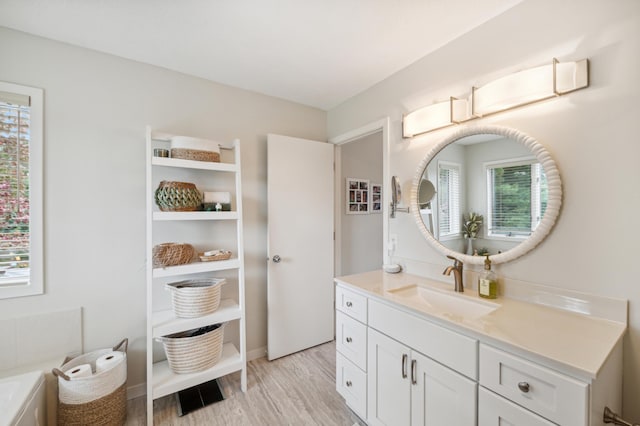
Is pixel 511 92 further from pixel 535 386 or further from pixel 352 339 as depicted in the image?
pixel 352 339

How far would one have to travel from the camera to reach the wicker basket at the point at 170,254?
1775 mm

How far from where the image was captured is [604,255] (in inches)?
44.9

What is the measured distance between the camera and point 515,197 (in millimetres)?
1408

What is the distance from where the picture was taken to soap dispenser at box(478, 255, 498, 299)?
142 centimetres

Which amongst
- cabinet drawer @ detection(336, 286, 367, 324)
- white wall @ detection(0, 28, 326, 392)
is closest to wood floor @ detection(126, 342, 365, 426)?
white wall @ detection(0, 28, 326, 392)

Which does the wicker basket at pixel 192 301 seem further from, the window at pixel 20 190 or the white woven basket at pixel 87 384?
the window at pixel 20 190

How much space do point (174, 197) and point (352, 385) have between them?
68.5 inches

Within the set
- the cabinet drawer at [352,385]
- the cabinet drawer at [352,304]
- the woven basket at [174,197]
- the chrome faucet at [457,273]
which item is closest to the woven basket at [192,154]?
the woven basket at [174,197]

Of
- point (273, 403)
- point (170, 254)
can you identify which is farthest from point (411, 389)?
point (170, 254)

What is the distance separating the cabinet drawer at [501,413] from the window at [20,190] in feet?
8.26

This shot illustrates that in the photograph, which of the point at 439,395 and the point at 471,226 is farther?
the point at 471,226

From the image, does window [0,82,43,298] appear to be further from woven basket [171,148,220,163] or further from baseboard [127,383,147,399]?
baseboard [127,383,147,399]

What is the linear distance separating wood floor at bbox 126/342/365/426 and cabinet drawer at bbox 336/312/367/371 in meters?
0.42

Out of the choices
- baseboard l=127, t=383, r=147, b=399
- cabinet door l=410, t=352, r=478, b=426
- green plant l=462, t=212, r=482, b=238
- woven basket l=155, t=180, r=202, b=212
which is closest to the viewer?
cabinet door l=410, t=352, r=478, b=426
